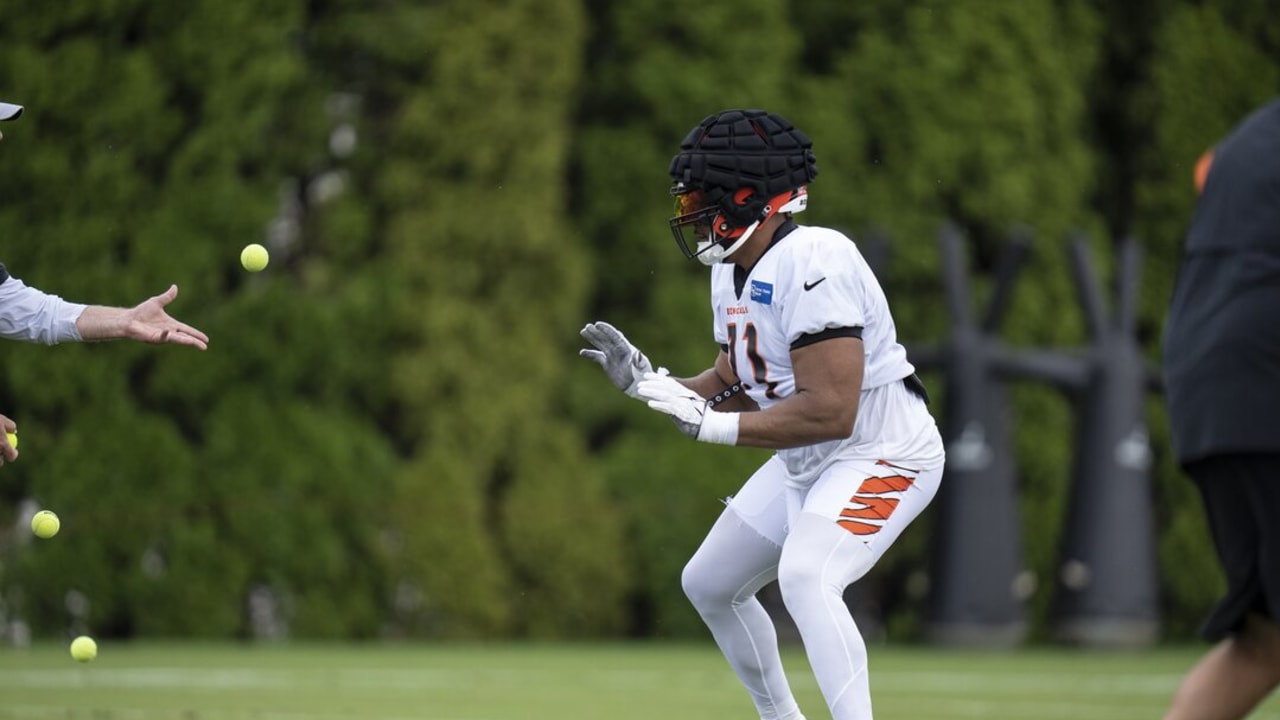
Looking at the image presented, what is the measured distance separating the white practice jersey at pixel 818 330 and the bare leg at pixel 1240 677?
5.54ft

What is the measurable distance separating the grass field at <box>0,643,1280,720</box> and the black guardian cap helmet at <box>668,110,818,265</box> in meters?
4.41

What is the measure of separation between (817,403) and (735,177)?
0.87 m

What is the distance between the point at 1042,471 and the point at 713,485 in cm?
350

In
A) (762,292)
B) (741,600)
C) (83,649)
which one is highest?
(762,292)

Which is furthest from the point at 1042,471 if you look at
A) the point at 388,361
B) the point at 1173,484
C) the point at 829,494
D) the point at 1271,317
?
the point at 1271,317

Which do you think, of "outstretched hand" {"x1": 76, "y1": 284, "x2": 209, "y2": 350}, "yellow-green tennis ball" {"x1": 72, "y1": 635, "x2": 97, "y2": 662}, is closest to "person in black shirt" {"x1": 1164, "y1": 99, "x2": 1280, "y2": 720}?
"outstretched hand" {"x1": 76, "y1": 284, "x2": 209, "y2": 350}

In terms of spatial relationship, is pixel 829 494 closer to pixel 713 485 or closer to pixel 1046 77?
pixel 713 485

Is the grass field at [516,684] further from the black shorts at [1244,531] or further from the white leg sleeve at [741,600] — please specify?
the black shorts at [1244,531]

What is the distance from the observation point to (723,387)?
7.26m

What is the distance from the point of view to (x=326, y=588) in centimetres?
1748

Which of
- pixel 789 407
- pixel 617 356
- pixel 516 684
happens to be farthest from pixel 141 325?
pixel 516 684

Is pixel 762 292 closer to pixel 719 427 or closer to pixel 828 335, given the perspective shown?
pixel 828 335

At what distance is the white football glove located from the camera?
6.34 m

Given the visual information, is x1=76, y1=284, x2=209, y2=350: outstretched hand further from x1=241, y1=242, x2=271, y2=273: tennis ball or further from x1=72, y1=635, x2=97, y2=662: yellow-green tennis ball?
x1=72, y1=635, x2=97, y2=662: yellow-green tennis ball
